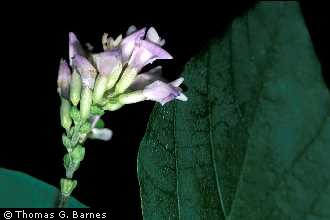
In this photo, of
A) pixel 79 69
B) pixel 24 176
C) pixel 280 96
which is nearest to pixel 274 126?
pixel 280 96

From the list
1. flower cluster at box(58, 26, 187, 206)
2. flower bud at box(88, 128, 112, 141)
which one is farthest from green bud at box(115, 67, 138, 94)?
flower bud at box(88, 128, 112, 141)

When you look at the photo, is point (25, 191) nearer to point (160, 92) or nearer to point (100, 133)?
point (100, 133)

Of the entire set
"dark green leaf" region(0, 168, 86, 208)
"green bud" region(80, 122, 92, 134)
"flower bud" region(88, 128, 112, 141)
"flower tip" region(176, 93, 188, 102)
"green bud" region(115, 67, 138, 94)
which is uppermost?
"green bud" region(115, 67, 138, 94)

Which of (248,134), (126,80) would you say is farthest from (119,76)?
(248,134)

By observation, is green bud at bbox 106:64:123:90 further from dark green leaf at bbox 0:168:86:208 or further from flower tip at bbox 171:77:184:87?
dark green leaf at bbox 0:168:86:208

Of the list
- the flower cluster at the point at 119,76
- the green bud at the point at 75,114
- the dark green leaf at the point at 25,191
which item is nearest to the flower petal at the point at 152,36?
the flower cluster at the point at 119,76

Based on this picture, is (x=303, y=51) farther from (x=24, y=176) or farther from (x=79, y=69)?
(x=24, y=176)
